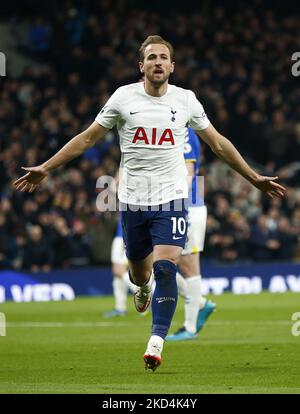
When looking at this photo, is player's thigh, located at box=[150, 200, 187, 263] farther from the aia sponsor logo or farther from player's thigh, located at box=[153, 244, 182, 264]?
the aia sponsor logo

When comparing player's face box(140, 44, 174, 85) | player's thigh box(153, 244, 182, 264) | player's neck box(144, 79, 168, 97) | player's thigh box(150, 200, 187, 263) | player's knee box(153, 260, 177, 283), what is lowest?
player's knee box(153, 260, 177, 283)

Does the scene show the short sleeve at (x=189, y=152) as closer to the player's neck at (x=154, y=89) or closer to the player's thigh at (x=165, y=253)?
the player's neck at (x=154, y=89)

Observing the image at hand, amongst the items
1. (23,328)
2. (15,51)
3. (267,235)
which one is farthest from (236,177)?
(23,328)

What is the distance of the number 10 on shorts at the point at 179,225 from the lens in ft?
31.4

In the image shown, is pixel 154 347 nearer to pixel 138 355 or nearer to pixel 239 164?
pixel 239 164

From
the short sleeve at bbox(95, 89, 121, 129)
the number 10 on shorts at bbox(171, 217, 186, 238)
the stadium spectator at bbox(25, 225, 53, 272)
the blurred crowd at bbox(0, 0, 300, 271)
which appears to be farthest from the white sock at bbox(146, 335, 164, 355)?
the stadium spectator at bbox(25, 225, 53, 272)

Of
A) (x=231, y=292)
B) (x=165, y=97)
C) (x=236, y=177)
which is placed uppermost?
(x=165, y=97)

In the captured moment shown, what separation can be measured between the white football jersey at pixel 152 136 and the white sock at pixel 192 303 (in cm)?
326

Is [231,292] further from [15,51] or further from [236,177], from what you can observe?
[15,51]

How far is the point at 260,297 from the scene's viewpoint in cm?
2208

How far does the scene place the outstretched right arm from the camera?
9.34 m

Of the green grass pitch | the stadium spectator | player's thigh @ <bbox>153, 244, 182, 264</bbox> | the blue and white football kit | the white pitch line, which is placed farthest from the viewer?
the stadium spectator

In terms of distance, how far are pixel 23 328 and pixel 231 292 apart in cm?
964

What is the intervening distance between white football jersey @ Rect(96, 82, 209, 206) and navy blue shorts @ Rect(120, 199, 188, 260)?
0.08 m
